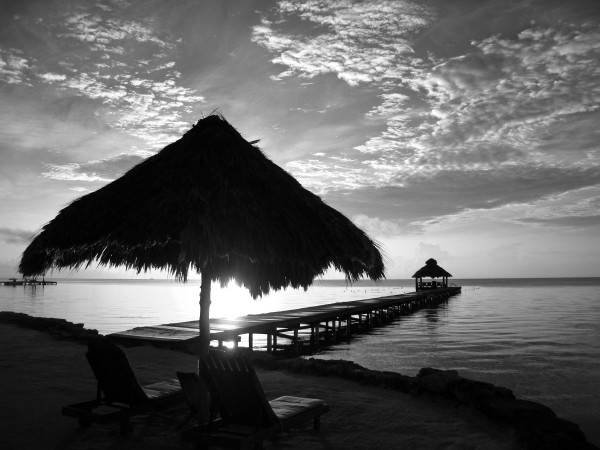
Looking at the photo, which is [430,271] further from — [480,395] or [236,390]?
[236,390]

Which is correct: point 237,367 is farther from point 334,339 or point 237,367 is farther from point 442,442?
point 334,339

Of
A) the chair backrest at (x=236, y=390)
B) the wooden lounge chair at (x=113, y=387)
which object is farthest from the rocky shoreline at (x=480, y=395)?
the wooden lounge chair at (x=113, y=387)

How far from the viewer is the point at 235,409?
471cm

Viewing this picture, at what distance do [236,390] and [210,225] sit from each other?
164 cm

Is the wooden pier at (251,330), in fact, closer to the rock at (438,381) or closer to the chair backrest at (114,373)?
the rock at (438,381)

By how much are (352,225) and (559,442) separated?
3.36 metres

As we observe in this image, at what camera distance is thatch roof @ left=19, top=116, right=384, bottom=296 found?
16.0 feet

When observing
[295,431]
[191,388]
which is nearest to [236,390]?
[191,388]

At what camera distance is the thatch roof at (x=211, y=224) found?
4.88m

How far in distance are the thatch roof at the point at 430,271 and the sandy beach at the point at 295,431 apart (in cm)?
4852

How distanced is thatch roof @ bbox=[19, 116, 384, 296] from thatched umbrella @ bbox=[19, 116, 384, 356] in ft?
0.04

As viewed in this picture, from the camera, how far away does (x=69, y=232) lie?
5477mm

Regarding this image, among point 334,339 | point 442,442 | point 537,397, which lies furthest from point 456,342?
point 442,442

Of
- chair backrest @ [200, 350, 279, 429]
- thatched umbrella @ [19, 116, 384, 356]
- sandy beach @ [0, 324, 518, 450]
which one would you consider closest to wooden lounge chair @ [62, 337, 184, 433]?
sandy beach @ [0, 324, 518, 450]
